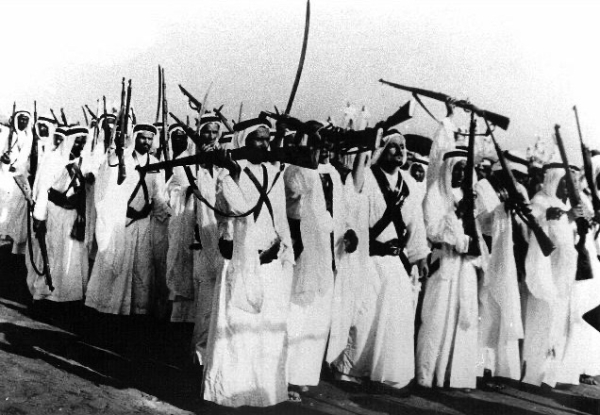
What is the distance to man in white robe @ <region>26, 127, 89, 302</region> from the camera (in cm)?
728

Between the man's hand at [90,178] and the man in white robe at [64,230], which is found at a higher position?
the man's hand at [90,178]

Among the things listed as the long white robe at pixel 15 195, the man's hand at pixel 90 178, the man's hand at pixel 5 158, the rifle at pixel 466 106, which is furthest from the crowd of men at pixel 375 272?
the man's hand at pixel 5 158

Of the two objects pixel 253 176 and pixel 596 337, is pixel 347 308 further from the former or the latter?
pixel 596 337

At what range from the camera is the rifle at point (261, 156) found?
4.61 m

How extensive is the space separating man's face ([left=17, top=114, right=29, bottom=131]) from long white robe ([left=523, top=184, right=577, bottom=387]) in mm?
7369

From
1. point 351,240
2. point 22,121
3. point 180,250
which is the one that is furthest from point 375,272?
point 22,121

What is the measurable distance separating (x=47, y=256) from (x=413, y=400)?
4.74 m

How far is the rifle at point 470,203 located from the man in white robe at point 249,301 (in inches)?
63.3

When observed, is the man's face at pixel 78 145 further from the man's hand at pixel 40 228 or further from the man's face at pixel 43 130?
the man's face at pixel 43 130

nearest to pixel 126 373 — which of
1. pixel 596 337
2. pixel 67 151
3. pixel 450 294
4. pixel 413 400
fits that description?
pixel 413 400

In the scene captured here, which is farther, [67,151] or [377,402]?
[67,151]

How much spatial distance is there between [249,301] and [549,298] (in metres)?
2.78

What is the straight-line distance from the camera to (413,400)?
4.87 meters

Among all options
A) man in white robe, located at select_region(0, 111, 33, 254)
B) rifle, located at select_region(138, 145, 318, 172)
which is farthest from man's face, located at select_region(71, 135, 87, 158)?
rifle, located at select_region(138, 145, 318, 172)
